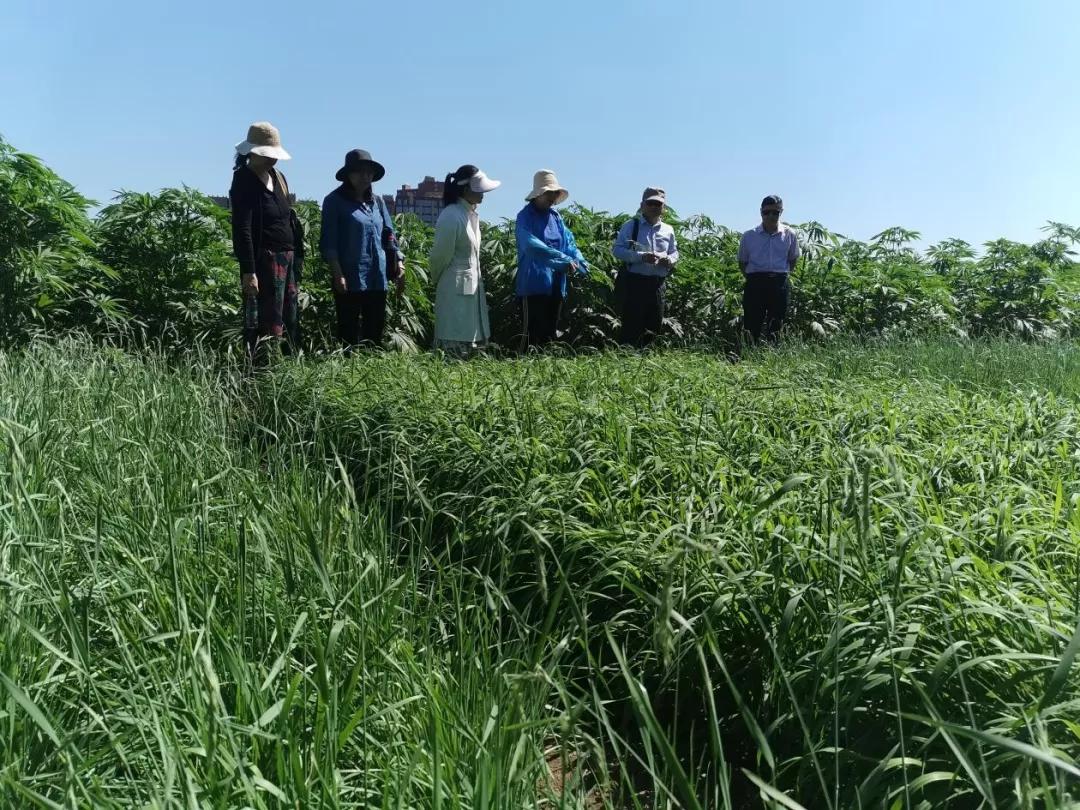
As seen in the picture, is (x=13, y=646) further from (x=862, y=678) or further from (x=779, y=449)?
(x=779, y=449)

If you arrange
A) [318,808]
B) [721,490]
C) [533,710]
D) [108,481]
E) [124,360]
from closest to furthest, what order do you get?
1. [318,808]
2. [533,710]
3. [108,481]
4. [721,490]
5. [124,360]

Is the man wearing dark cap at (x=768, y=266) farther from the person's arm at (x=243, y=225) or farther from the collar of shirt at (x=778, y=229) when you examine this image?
the person's arm at (x=243, y=225)

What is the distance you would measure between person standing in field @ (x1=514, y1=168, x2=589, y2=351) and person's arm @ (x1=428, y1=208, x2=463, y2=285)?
0.53 metres

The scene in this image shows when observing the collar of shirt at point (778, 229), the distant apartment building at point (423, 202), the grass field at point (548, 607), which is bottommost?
the grass field at point (548, 607)

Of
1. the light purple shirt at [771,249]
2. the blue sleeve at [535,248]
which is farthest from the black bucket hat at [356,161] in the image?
the light purple shirt at [771,249]

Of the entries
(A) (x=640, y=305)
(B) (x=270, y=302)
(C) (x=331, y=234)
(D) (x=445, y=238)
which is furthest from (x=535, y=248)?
(B) (x=270, y=302)

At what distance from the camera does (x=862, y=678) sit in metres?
1.61

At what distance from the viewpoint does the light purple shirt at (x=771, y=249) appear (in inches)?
304

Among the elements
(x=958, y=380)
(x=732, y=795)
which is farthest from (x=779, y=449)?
(x=958, y=380)

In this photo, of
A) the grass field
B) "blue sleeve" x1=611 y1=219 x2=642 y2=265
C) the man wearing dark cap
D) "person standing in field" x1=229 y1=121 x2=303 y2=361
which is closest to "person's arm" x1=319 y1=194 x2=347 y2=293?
"person standing in field" x1=229 y1=121 x2=303 y2=361

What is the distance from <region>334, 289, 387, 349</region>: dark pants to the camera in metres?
6.25

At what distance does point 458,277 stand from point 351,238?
36.6 inches

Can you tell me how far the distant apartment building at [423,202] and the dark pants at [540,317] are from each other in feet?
3.16

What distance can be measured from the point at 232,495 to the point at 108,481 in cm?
33
